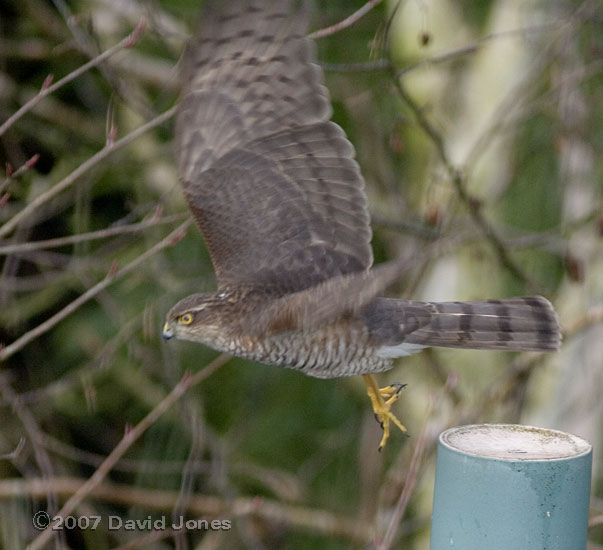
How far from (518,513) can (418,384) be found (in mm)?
3660

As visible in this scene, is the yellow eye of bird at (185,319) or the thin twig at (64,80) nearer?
the thin twig at (64,80)

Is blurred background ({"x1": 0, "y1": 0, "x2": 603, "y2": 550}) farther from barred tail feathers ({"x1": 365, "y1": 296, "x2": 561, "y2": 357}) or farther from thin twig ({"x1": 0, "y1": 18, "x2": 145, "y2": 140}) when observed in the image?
thin twig ({"x1": 0, "y1": 18, "x2": 145, "y2": 140})

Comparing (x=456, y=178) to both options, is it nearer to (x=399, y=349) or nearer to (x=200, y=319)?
(x=399, y=349)

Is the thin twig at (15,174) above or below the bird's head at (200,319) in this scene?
above

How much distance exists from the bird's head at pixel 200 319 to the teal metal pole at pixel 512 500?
1.13 metres

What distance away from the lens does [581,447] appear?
221 centimetres

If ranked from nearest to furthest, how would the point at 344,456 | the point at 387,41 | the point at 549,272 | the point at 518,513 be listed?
1. the point at 518,513
2. the point at 387,41
3. the point at 549,272
4. the point at 344,456

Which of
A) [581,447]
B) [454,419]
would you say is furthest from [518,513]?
[454,419]

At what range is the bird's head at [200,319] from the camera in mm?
3123

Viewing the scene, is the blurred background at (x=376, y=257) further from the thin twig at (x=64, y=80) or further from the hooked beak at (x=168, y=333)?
the thin twig at (x=64, y=80)

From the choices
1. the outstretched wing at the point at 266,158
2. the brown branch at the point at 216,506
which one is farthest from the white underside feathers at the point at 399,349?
the brown branch at the point at 216,506

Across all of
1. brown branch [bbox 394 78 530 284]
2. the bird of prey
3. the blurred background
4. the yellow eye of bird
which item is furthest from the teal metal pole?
the blurred background

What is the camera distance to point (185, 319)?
10.4ft

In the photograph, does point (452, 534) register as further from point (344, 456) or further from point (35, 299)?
point (344, 456)
